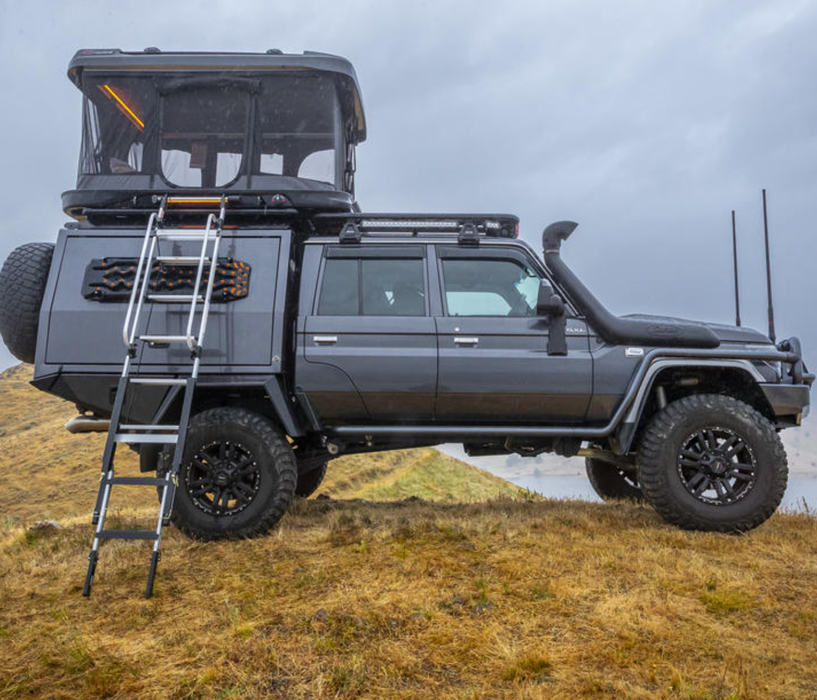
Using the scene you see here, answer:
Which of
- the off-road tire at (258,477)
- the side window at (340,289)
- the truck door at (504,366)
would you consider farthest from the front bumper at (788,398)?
the off-road tire at (258,477)

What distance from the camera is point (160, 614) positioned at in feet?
11.3

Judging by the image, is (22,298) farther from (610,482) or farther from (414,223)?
(610,482)

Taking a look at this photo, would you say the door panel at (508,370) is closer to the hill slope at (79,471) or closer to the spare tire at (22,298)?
the spare tire at (22,298)

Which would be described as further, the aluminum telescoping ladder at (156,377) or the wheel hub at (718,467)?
the wheel hub at (718,467)

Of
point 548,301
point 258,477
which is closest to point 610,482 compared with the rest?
point 548,301

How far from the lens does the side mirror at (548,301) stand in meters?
4.94

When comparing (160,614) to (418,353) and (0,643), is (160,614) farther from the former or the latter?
(418,353)

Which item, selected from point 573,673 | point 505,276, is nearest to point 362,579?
point 573,673

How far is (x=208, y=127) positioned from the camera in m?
5.75

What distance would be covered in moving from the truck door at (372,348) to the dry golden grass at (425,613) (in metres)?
1.06

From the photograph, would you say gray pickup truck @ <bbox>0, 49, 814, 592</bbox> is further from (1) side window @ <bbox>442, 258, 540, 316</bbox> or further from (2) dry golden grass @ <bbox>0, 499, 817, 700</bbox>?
(2) dry golden grass @ <bbox>0, 499, 817, 700</bbox>

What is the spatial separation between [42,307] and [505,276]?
13.1 ft

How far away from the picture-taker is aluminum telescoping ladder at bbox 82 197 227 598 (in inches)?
157

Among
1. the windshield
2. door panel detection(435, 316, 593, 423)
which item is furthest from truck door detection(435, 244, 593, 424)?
the windshield
